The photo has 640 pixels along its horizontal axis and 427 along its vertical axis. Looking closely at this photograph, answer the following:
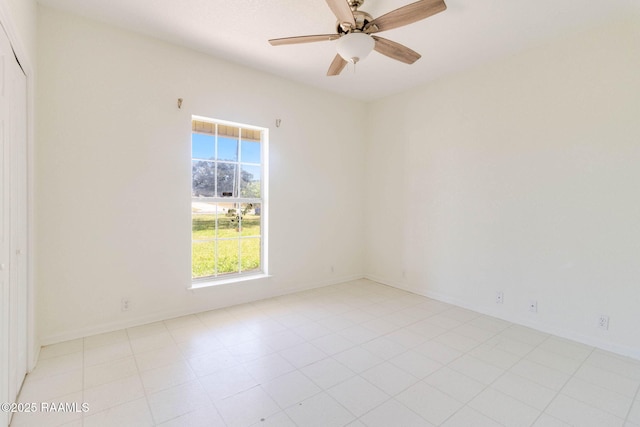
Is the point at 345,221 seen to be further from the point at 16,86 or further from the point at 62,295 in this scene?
the point at 16,86

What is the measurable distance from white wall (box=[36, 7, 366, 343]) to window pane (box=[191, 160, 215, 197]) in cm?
18

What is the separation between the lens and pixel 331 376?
2.14m

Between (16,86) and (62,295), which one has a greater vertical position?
(16,86)

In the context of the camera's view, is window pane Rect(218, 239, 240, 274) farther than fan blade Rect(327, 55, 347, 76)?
Yes

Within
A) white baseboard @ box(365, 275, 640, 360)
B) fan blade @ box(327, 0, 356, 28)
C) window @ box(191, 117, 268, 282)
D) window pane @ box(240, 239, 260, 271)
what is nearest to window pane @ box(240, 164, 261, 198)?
window @ box(191, 117, 268, 282)

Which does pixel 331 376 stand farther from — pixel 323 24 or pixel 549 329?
pixel 323 24

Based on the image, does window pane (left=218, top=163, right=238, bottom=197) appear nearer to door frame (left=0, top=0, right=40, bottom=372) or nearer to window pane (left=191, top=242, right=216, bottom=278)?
window pane (left=191, top=242, right=216, bottom=278)

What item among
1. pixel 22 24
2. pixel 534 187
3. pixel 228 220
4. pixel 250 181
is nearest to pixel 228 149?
pixel 250 181

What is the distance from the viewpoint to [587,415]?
1.78m

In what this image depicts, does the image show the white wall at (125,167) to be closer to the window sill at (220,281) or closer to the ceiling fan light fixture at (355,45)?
the window sill at (220,281)

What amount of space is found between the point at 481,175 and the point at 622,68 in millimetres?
1383

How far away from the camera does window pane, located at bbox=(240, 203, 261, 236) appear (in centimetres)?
374

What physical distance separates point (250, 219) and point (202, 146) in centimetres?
103

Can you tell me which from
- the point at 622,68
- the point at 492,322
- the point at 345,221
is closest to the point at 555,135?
the point at 622,68
